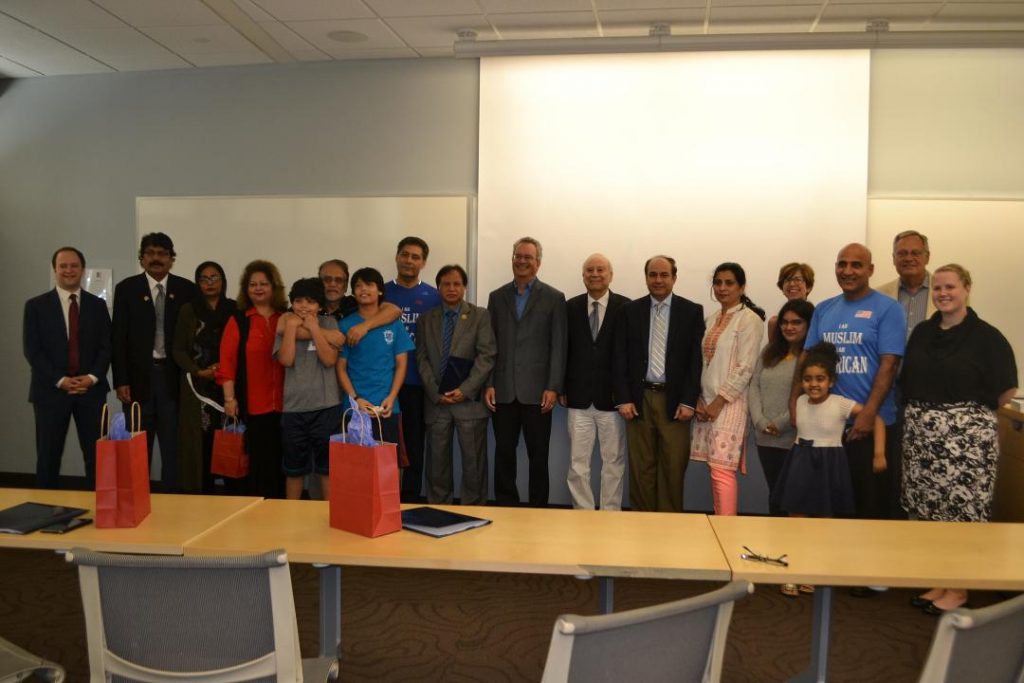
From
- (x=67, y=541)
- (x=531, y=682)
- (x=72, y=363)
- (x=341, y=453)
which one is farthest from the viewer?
(x=72, y=363)

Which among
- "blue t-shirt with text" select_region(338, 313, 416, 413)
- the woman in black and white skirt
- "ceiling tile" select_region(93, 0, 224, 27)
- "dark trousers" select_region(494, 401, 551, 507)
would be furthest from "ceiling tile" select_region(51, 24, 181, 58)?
the woman in black and white skirt

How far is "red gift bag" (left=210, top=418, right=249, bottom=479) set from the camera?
157 inches

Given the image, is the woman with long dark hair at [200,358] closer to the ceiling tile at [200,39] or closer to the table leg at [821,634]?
the ceiling tile at [200,39]

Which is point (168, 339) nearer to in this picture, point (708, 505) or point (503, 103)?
point (503, 103)

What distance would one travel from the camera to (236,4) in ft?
14.5

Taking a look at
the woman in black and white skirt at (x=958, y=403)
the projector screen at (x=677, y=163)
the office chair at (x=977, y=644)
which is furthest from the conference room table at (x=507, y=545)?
the projector screen at (x=677, y=163)

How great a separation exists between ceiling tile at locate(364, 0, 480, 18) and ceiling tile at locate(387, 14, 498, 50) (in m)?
0.07

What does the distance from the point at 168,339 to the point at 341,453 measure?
9.31 feet

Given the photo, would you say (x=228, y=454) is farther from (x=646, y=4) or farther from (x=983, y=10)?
(x=983, y=10)

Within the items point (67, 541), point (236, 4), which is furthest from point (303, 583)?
point (236, 4)

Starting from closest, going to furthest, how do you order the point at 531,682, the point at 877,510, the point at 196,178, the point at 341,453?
the point at 341,453 → the point at 531,682 → the point at 877,510 → the point at 196,178

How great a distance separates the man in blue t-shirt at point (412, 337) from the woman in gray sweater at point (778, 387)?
6.48ft

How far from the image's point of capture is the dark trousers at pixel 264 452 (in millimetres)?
4254

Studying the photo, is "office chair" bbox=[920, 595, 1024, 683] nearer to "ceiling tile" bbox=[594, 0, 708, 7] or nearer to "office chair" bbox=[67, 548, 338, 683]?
"office chair" bbox=[67, 548, 338, 683]
